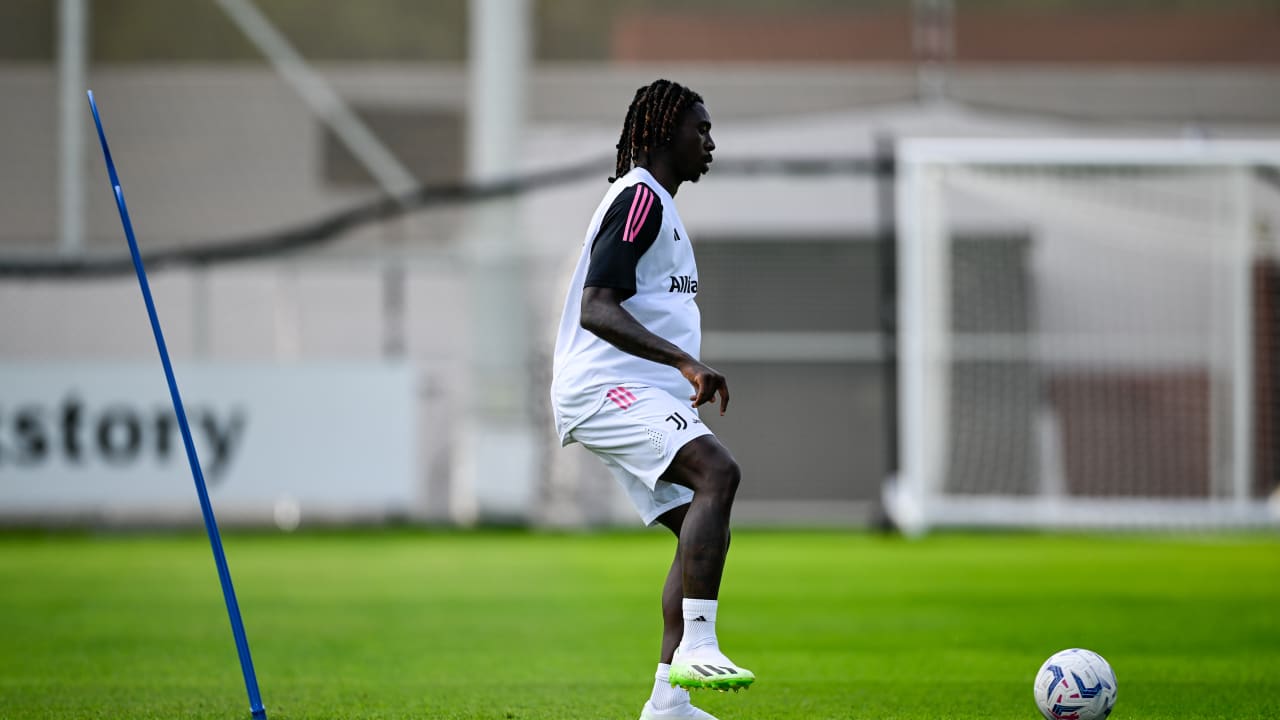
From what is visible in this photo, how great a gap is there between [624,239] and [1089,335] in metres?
13.1

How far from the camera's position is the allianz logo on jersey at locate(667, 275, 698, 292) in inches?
194

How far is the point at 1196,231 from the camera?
16250 mm

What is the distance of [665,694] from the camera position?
15.7ft

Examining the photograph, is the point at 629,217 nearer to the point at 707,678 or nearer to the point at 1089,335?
the point at 707,678

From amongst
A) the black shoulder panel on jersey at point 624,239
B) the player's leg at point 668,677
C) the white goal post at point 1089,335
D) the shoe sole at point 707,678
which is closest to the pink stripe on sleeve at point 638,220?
the black shoulder panel on jersey at point 624,239

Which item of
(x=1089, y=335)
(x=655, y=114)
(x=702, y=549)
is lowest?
(x=702, y=549)

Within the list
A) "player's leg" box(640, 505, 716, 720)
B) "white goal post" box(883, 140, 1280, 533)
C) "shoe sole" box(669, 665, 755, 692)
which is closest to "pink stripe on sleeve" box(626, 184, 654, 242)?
"player's leg" box(640, 505, 716, 720)

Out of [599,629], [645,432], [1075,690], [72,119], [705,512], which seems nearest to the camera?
[705,512]

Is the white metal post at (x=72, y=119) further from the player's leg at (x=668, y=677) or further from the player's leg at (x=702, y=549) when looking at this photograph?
the player's leg at (x=702, y=549)

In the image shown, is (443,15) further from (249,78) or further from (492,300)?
(492,300)

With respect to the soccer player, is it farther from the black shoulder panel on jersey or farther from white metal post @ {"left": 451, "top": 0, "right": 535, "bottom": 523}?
white metal post @ {"left": 451, "top": 0, "right": 535, "bottom": 523}

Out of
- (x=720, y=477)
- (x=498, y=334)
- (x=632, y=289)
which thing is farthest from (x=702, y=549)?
(x=498, y=334)

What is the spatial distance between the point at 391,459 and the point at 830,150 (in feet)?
28.0

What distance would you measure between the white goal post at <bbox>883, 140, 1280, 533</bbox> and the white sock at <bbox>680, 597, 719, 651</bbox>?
10745 millimetres
